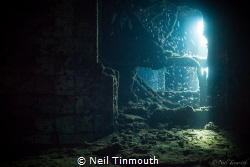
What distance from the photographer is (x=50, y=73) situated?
12.8 ft

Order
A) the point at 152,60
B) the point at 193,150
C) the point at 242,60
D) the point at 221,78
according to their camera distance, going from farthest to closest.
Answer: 1. the point at 152,60
2. the point at 221,78
3. the point at 242,60
4. the point at 193,150

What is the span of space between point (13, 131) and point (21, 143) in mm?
248

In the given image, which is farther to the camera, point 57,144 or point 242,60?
point 242,60

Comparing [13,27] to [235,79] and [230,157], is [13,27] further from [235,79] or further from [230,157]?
[235,79]

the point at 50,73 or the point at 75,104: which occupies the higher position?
the point at 50,73

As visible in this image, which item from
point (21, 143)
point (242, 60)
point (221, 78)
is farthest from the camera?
point (221, 78)

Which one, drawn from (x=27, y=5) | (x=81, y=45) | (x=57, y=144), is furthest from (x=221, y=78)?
(x=27, y=5)

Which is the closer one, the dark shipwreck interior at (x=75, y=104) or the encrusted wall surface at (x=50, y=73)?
the dark shipwreck interior at (x=75, y=104)

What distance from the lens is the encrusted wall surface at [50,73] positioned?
12.5 ft

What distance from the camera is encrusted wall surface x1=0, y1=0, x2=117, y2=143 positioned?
3.81 meters

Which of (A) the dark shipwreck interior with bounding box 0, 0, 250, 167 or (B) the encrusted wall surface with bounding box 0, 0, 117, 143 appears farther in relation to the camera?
(B) the encrusted wall surface with bounding box 0, 0, 117, 143

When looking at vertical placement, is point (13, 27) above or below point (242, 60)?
above

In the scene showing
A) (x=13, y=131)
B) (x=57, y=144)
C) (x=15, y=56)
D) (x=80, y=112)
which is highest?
(x=15, y=56)

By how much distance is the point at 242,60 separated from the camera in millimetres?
5508
